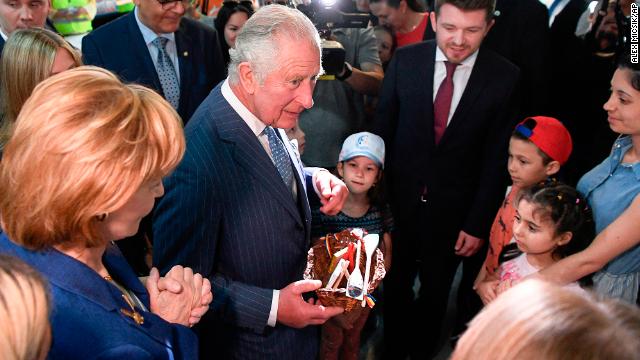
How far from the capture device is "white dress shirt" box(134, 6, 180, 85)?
9.70ft

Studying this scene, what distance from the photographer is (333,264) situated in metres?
1.90

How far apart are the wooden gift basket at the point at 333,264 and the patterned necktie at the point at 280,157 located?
257 mm

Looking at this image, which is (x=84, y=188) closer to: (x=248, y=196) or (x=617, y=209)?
(x=248, y=196)

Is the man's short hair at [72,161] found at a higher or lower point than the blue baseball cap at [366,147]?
higher

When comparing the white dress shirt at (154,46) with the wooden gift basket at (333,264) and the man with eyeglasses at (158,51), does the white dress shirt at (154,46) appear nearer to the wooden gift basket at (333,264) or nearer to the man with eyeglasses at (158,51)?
the man with eyeglasses at (158,51)

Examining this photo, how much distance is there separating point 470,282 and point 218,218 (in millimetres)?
2000

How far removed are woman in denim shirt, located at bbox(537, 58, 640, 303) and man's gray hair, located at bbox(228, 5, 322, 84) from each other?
1338mm

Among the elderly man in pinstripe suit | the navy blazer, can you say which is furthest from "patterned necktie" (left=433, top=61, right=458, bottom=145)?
the navy blazer

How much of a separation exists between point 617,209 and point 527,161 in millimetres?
546

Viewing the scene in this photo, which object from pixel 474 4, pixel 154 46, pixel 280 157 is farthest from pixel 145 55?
pixel 474 4

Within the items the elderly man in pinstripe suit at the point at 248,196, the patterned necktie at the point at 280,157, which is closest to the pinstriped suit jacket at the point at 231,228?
the elderly man in pinstripe suit at the point at 248,196

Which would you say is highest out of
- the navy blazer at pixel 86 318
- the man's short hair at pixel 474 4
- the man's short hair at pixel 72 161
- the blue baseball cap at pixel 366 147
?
the man's short hair at pixel 72 161

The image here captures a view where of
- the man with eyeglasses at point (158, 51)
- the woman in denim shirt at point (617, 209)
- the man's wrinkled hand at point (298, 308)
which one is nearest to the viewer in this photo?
the man's wrinkled hand at point (298, 308)

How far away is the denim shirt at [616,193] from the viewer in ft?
7.06
